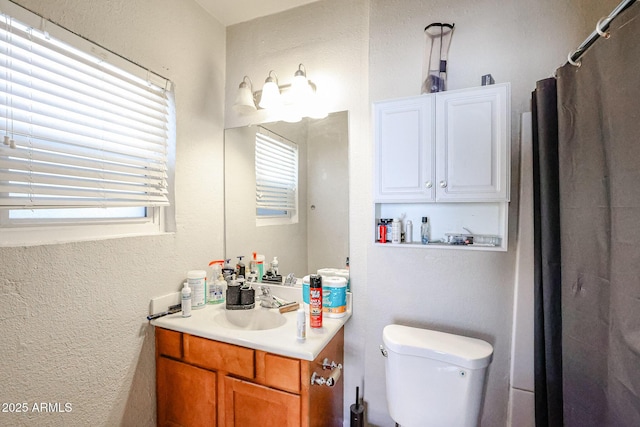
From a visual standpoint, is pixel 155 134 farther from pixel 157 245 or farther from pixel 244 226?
pixel 244 226

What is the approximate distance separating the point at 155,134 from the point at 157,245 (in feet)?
1.83

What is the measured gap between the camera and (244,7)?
1.63 meters

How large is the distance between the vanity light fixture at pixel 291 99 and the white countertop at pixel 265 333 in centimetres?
106

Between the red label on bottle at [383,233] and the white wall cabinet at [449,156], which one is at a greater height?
the white wall cabinet at [449,156]

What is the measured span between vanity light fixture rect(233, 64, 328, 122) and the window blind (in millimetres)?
431

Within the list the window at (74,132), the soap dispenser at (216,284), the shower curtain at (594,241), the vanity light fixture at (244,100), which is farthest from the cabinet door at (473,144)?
the window at (74,132)

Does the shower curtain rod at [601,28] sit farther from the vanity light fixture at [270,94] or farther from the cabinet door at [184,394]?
the cabinet door at [184,394]

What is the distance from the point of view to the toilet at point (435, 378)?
1048 mm

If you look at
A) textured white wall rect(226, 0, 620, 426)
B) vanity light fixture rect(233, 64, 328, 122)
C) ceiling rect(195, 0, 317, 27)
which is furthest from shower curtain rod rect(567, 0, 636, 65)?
ceiling rect(195, 0, 317, 27)

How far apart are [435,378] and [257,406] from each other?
729 mm

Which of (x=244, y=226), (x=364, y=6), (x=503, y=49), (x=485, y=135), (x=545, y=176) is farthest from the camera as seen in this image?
(x=244, y=226)

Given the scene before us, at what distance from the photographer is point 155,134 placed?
4.54 ft

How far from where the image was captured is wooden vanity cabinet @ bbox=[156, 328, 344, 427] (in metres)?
1.06

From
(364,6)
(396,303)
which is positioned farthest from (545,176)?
(364,6)
